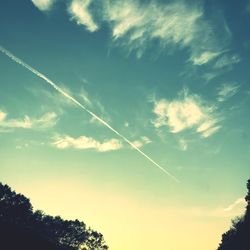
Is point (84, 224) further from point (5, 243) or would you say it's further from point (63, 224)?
point (5, 243)

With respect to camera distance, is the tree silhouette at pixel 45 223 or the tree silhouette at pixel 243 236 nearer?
the tree silhouette at pixel 243 236

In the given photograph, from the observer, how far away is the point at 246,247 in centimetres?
6356

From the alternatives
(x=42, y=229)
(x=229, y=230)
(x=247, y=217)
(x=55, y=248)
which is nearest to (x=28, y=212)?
(x=42, y=229)

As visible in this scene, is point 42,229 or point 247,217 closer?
point 247,217

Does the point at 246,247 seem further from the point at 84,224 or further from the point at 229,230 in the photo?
the point at 84,224

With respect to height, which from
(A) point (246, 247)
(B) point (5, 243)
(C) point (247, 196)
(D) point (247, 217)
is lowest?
(B) point (5, 243)

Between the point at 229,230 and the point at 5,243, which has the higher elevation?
the point at 229,230

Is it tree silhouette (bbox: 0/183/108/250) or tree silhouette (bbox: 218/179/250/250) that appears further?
tree silhouette (bbox: 0/183/108/250)

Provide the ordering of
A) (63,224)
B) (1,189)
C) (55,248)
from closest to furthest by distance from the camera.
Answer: (55,248), (1,189), (63,224)

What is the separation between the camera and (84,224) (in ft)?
366

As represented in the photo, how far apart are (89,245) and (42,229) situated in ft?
62.4

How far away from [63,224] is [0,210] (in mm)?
25934

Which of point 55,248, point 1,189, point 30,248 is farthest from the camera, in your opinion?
point 1,189

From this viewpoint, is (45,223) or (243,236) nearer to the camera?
(243,236)
